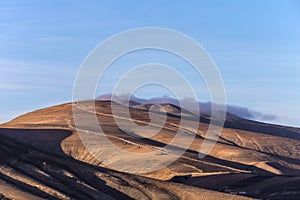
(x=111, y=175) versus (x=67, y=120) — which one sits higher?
(x=67, y=120)

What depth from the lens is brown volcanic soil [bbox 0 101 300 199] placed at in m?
70.1

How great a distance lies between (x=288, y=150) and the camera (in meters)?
145

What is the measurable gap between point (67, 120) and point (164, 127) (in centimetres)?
1815

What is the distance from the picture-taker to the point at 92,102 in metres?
168

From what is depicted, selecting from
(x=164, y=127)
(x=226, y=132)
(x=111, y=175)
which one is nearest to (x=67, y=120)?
(x=164, y=127)

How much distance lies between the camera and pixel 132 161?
329ft

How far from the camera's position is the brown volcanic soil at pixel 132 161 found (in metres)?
70.1

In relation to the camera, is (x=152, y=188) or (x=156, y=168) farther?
(x=156, y=168)

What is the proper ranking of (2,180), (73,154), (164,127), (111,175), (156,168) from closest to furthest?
(2,180) < (111,175) < (156,168) < (73,154) < (164,127)

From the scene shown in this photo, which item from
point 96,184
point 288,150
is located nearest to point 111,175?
point 96,184

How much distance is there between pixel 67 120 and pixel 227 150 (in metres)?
32.6

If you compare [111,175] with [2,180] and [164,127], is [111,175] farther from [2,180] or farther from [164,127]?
[164,127]

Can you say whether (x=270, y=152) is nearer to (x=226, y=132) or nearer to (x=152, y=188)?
(x=226, y=132)

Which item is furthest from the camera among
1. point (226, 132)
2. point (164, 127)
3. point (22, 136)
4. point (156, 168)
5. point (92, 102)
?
point (92, 102)
